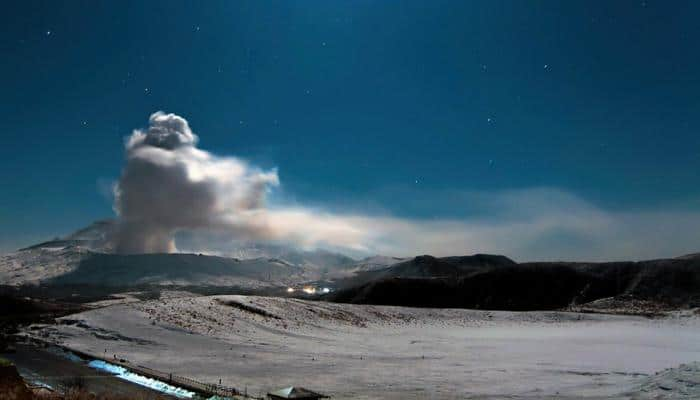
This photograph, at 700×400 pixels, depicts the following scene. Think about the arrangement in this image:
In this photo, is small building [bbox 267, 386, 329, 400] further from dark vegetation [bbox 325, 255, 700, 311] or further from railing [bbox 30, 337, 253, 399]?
dark vegetation [bbox 325, 255, 700, 311]

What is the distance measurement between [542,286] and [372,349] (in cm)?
10289

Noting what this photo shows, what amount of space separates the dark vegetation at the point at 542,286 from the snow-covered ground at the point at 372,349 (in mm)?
50445

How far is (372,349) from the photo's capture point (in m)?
47.5

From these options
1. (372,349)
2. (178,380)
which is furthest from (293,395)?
(372,349)

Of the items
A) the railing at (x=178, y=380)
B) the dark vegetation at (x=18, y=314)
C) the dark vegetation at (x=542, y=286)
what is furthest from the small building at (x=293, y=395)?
the dark vegetation at (x=542, y=286)

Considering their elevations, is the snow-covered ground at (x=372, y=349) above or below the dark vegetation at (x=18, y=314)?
below

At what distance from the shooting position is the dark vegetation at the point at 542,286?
128m

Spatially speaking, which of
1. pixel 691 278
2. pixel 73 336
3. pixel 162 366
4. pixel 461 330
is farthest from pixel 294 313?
pixel 691 278

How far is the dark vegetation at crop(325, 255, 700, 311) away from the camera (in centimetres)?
12788

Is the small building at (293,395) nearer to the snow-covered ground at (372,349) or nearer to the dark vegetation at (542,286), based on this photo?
the snow-covered ground at (372,349)

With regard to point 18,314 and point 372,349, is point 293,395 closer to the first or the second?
point 372,349

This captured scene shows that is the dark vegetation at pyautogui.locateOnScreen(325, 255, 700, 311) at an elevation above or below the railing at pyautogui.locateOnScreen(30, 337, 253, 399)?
above

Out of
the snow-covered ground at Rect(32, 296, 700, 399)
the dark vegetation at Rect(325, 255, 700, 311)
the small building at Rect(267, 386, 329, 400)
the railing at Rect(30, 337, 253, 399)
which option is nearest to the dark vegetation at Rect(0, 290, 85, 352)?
the snow-covered ground at Rect(32, 296, 700, 399)

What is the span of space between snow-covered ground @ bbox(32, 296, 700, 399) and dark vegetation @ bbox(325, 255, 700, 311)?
5044cm
